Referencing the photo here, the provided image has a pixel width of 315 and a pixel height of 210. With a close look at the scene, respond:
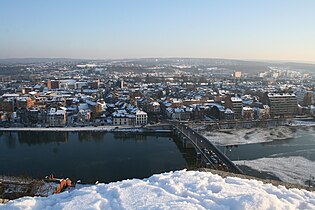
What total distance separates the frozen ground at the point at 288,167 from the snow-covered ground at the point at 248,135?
1.60 m

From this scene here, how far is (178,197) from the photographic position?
191 cm

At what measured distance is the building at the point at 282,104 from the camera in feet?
40.3

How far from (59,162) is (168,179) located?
16.3 ft

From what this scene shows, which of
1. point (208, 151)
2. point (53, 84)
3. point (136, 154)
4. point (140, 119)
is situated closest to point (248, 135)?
point (208, 151)

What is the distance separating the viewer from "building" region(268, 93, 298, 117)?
1227 centimetres

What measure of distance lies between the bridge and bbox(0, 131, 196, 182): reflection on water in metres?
0.27

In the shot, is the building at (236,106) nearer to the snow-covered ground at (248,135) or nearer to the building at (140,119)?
the snow-covered ground at (248,135)

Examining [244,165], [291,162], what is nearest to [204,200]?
[244,165]

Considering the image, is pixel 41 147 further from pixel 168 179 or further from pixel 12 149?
pixel 168 179

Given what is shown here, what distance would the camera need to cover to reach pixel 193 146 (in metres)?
7.95

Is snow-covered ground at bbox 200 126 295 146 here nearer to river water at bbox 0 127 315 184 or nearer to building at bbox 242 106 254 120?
river water at bbox 0 127 315 184

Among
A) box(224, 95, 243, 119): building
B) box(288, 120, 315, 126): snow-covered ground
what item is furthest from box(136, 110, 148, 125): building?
box(288, 120, 315, 126): snow-covered ground

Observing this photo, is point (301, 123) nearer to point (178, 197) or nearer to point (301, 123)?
point (301, 123)

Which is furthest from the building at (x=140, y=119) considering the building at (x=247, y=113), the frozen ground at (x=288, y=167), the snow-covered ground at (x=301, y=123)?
the frozen ground at (x=288, y=167)
